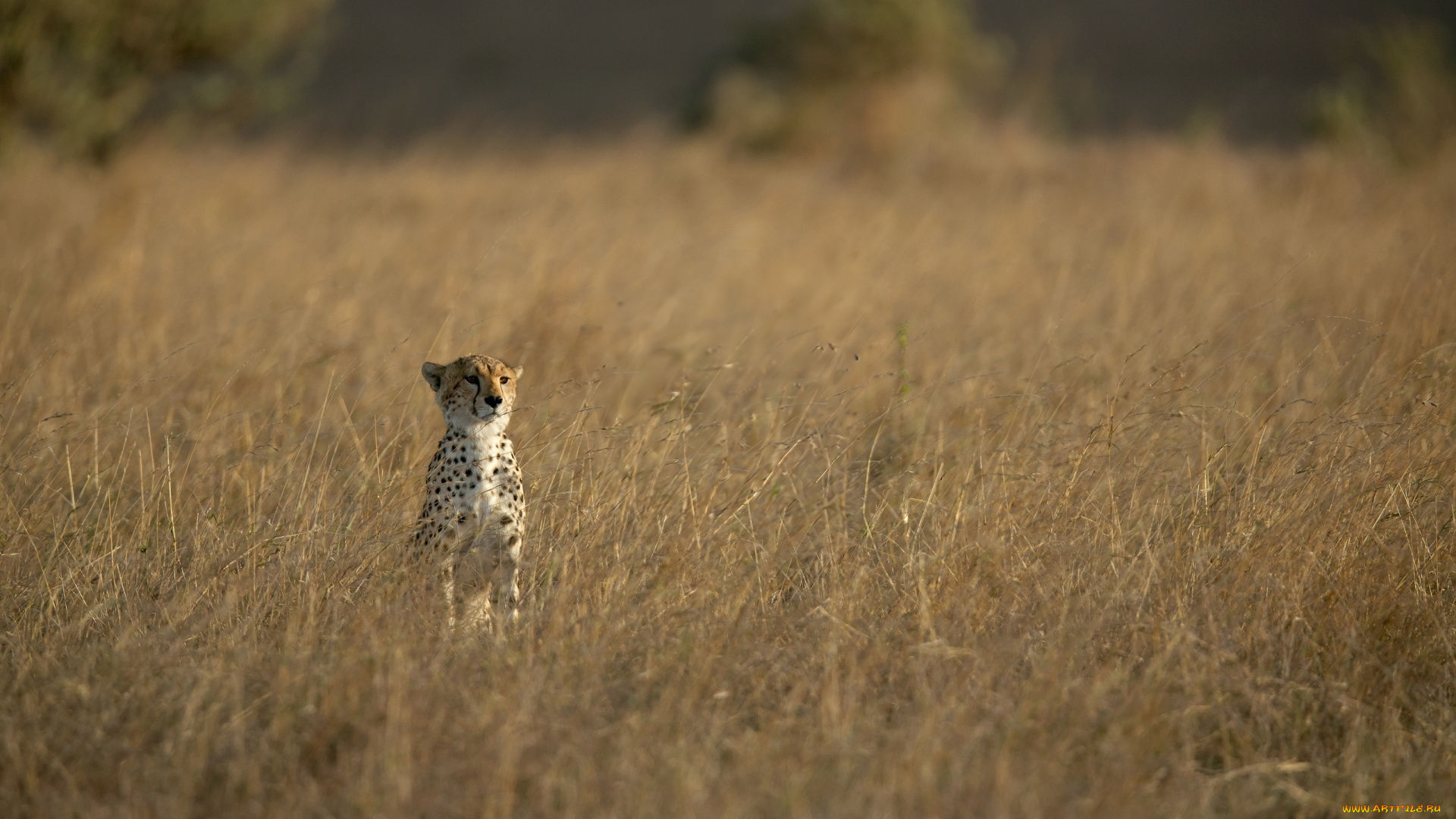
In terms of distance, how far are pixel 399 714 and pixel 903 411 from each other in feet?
7.57

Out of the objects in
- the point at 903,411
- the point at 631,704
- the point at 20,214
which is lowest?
the point at 631,704

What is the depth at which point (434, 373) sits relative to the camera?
3.25 metres

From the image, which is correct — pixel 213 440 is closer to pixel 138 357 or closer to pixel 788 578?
pixel 138 357

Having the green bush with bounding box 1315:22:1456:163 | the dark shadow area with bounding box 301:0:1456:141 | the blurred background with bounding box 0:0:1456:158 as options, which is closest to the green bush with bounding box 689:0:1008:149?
the blurred background with bounding box 0:0:1456:158

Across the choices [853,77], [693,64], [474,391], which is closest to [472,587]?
[474,391]

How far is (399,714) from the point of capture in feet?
7.18

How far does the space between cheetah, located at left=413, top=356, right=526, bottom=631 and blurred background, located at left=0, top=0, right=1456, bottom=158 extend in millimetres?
5930

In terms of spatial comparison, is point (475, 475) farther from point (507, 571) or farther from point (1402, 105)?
point (1402, 105)

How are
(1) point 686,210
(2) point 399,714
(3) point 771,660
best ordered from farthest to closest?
(1) point 686,210 → (3) point 771,660 → (2) point 399,714

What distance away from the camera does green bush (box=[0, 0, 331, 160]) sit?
7531 mm

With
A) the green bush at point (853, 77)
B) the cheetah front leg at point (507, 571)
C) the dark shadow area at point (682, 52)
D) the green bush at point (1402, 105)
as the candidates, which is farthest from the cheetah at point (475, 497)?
the dark shadow area at point (682, 52)

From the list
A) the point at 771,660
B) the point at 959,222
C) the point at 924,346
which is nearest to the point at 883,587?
the point at 771,660

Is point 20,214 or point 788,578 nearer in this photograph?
point 788,578

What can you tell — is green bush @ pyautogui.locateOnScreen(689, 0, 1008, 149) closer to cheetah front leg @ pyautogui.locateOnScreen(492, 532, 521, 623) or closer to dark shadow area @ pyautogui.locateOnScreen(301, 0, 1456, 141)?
dark shadow area @ pyautogui.locateOnScreen(301, 0, 1456, 141)
